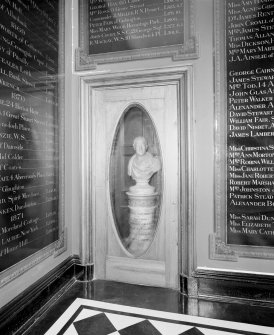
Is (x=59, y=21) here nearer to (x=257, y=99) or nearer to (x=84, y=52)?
(x=84, y=52)

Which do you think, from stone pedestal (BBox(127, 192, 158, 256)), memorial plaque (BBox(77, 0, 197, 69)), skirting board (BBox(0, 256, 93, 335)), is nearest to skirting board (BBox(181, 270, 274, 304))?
stone pedestal (BBox(127, 192, 158, 256))

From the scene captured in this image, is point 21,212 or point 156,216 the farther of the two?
point 156,216

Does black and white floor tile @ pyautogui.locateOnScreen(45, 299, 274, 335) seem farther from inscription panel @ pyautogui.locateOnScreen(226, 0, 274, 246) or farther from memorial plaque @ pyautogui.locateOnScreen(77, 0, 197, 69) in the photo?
memorial plaque @ pyautogui.locateOnScreen(77, 0, 197, 69)

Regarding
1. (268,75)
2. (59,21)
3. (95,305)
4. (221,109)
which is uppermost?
(59,21)

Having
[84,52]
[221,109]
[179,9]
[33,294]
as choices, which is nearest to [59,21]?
[84,52]

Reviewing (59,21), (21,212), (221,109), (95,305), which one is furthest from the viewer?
(59,21)

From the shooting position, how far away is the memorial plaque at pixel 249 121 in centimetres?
264

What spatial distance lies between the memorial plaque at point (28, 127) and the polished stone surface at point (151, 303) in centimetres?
53

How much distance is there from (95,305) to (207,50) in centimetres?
253

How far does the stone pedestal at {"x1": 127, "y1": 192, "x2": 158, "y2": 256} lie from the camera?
10.2 ft

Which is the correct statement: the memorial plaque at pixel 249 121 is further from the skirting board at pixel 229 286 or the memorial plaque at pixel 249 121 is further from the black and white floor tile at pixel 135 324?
the black and white floor tile at pixel 135 324

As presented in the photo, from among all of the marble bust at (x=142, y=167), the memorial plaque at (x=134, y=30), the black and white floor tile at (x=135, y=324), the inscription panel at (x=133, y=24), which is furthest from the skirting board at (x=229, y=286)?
the inscription panel at (x=133, y=24)

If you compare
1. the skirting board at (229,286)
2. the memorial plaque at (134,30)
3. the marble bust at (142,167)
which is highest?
the memorial plaque at (134,30)

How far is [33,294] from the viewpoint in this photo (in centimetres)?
237
